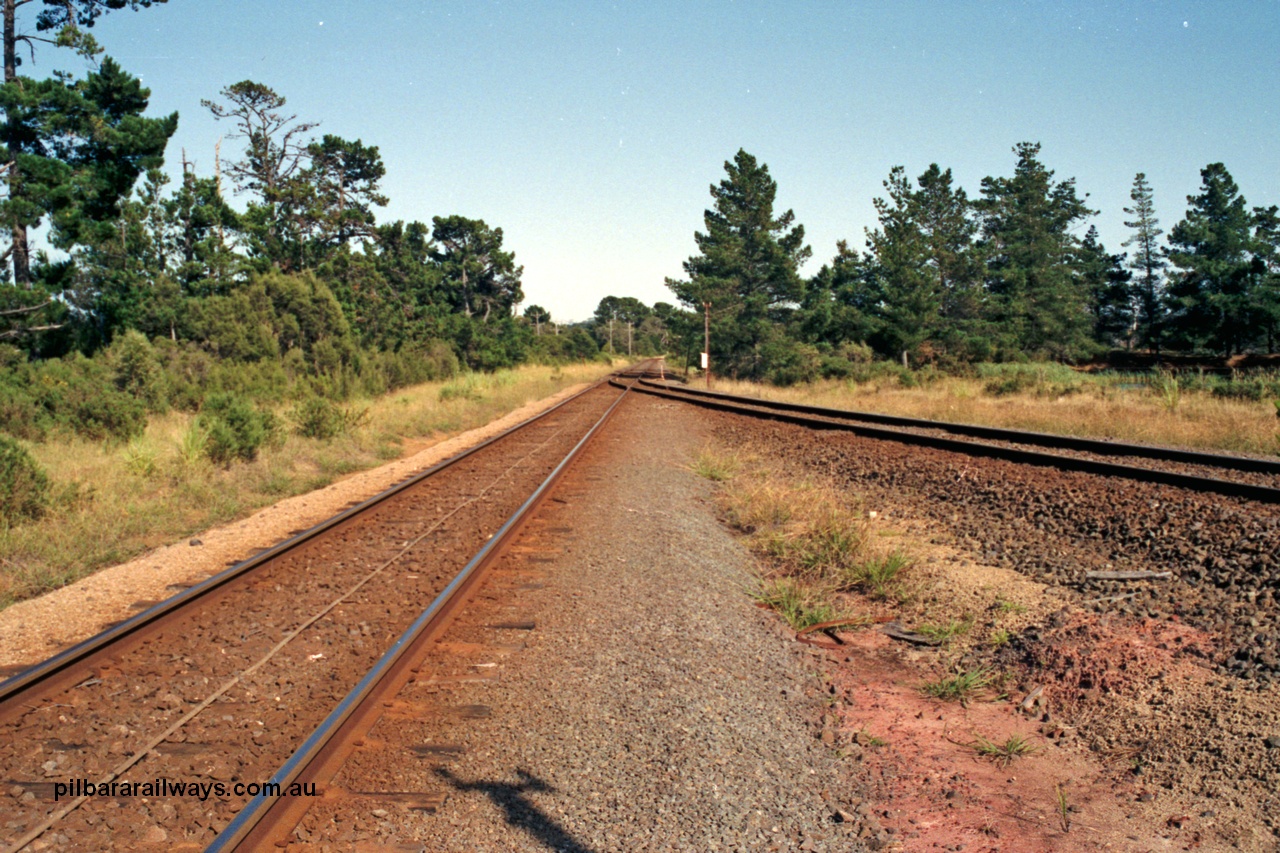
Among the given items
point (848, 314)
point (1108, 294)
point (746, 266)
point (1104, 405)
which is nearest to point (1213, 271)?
point (1108, 294)

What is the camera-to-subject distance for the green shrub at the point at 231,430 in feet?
44.3

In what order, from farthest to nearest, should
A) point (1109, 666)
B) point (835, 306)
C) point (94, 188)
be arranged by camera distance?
point (835, 306) < point (94, 188) < point (1109, 666)

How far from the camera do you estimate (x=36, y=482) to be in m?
9.52

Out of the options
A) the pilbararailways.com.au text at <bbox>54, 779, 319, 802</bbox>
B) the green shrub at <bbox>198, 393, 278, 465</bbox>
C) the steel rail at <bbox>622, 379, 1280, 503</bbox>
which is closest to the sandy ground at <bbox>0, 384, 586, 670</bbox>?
the pilbararailways.com.au text at <bbox>54, 779, 319, 802</bbox>

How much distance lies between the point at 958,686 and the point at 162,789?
173 inches

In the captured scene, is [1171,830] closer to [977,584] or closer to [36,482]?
[977,584]

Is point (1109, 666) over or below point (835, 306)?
below

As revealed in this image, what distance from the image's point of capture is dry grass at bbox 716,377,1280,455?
1507 centimetres

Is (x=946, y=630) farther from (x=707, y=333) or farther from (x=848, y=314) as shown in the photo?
(x=848, y=314)

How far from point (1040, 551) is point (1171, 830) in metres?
5.08

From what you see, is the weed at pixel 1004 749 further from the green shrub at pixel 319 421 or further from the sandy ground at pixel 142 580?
the green shrub at pixel 319 421

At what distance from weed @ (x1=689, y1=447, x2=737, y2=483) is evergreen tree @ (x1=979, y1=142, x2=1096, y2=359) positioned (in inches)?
1719

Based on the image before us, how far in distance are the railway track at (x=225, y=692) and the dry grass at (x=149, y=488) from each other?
192cm

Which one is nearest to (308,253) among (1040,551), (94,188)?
(94,188)
